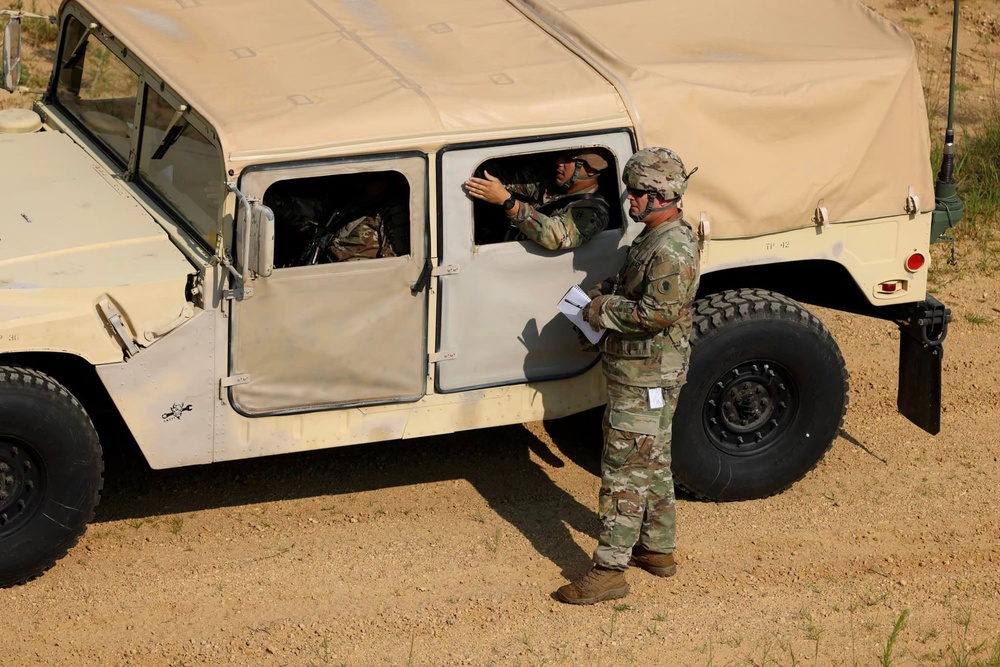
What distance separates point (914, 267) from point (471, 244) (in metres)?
2.02

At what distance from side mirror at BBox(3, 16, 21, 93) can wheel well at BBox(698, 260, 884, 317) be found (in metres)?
3.28

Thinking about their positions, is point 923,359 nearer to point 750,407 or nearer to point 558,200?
point 750,407

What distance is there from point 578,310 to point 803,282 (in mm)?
1464

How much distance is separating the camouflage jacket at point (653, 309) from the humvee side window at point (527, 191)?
0.31 meters

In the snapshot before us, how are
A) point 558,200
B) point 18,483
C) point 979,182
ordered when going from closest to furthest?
1. point 18,483
2. point 558,200
3. point 979,182

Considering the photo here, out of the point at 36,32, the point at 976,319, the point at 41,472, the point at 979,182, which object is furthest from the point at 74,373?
the point at 979,182

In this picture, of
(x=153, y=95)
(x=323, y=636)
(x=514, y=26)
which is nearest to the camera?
(x=323, y=636)

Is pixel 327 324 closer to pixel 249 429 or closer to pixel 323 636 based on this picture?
pixel 249 429

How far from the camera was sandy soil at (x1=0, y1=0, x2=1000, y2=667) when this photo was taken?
5.35 metres

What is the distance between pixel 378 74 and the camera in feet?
18.3

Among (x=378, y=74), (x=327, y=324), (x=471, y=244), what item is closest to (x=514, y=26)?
(x=378, y=74)

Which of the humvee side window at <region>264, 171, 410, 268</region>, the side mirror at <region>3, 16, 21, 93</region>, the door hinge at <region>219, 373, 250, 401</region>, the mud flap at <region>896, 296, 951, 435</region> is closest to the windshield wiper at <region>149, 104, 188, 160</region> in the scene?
the humvee side window at <region>264, 171, 410, 268</region>

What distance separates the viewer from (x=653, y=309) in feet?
17.5

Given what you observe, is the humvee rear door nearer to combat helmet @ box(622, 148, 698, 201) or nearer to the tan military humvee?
the tan military humvee
